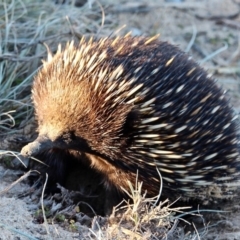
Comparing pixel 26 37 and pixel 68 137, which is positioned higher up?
pixel 68 137

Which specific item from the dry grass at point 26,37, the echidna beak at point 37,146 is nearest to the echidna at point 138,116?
the echidna beak at point 37,146

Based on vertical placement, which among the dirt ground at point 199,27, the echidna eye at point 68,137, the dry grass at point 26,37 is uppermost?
the dirt ground at point 199,27

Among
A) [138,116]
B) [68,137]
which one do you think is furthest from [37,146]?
[138,116]

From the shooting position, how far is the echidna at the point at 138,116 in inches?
129

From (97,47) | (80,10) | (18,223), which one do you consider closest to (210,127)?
(97,47)

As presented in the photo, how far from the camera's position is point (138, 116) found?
3.27m

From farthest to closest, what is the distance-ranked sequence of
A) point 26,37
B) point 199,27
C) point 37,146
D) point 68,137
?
point 199,27 < point 26,37 < point 68,137 < point 37,146

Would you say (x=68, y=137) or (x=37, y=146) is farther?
(x=68, y=137)

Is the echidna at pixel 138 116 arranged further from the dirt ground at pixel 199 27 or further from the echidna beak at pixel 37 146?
the dirt ground at pixel 199 27

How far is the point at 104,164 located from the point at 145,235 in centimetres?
80

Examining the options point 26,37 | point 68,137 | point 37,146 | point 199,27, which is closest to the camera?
point 37,146

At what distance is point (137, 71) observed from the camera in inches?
130

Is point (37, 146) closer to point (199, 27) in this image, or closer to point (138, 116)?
point (138, 116)

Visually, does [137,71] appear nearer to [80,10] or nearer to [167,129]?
[167,129]
